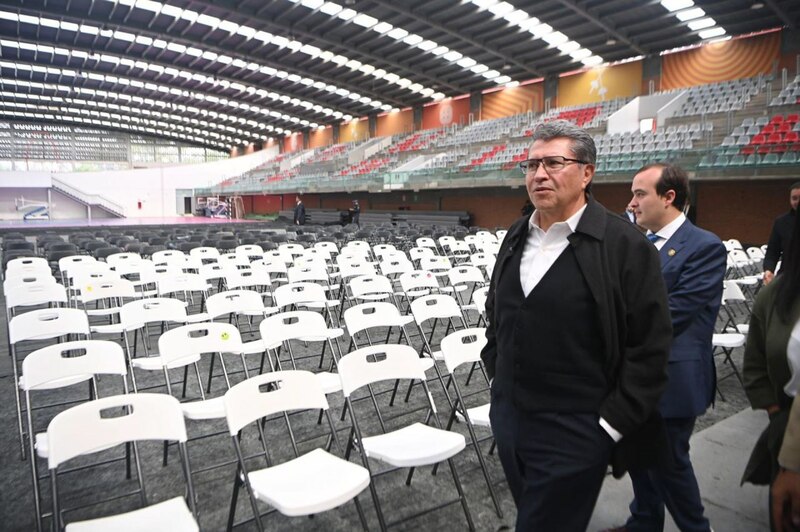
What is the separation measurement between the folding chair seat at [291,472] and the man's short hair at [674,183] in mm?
1911

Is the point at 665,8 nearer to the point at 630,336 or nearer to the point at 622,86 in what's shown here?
the point at 622,86

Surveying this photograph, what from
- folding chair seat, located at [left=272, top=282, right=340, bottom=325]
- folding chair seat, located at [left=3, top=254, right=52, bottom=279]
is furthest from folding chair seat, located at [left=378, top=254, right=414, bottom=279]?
folding chair seat, located at [left=3, top=254, right=52, bottom=279]

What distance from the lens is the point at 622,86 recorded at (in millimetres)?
22062

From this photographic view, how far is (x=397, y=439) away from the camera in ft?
9.04

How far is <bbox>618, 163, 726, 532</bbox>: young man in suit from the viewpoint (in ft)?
6.76

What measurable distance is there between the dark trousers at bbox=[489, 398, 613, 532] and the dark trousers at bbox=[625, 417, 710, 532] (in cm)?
53

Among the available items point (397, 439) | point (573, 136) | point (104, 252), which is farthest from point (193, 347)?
point (104, 252)

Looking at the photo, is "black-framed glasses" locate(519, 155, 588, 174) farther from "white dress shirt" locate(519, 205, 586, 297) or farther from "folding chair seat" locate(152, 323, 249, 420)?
"folding chair seat" locate(152, 323, 249, 420)

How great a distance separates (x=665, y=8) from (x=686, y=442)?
19.3 meters

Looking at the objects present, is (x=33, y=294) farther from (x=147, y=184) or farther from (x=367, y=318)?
(x=147, y=184)

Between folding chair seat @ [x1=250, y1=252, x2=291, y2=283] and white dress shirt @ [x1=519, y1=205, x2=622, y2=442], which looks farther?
folding chair seat @ [x1=250, y1=252, x2=291, y2=283]

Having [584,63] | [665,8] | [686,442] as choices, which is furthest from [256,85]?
[686,442]

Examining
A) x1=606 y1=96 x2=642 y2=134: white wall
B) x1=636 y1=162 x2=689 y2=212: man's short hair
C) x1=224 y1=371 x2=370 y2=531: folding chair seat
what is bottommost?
x1=224 y1=371 x2=370 y2=531: folding chair seat

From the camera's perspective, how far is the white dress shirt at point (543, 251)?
1.69 meters
